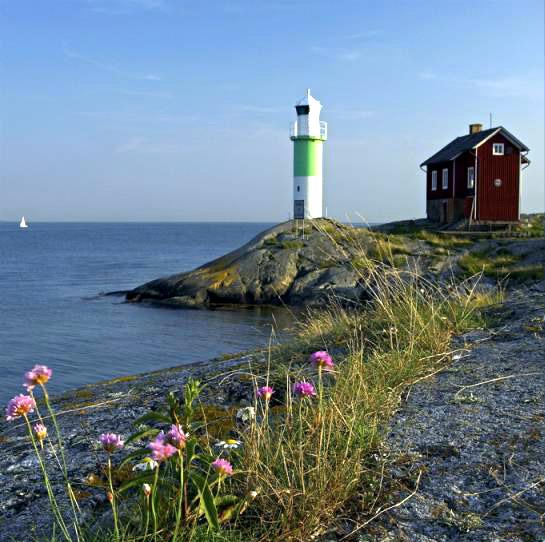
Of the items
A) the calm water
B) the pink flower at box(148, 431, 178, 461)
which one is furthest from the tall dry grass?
the calm water

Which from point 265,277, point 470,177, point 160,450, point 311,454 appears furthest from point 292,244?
point 160,450

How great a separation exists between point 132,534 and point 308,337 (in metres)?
4.12

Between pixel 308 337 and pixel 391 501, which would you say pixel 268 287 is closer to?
pixel 308 337

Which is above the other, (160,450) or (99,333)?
(160,450)

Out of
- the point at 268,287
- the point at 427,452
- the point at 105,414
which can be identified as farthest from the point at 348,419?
the point at 268,287

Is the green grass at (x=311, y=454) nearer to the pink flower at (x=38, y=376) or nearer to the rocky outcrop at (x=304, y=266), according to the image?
the pink flower at (x=38, y=376)

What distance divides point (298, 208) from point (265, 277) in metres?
11.0

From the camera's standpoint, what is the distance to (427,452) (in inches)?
132

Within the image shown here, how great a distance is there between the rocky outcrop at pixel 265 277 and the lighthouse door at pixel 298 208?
25.2 feet

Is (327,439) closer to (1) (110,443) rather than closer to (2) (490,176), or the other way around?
(1) (110,443)

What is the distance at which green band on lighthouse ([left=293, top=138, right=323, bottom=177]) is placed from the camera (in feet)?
121

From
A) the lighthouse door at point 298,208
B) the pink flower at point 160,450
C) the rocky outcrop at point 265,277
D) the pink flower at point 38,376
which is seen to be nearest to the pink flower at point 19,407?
the pink flower at point 38,376

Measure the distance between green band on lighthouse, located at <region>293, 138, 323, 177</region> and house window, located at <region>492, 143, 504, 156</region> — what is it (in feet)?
30.9

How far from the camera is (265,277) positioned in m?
26.4
